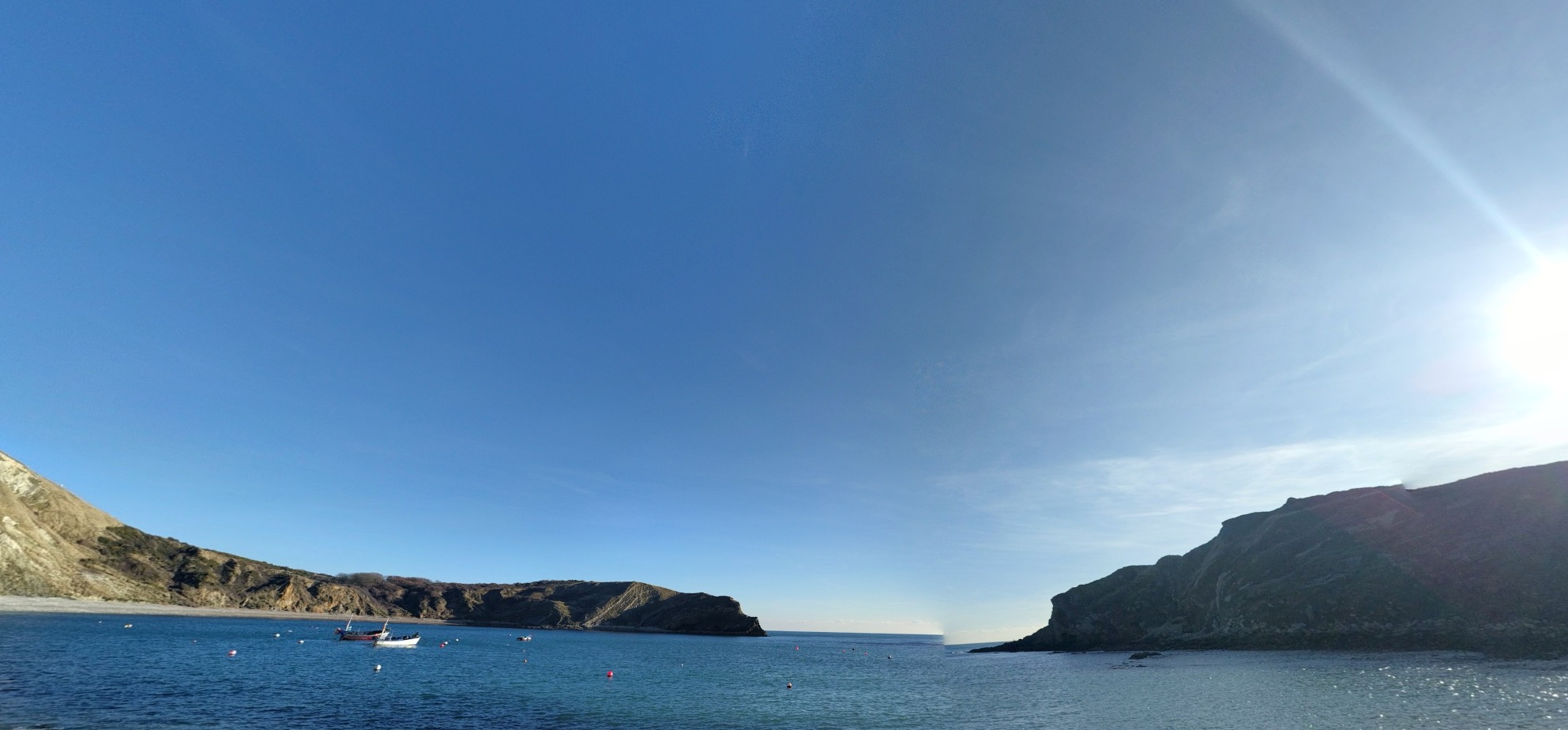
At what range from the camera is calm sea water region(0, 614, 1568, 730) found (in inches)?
1550

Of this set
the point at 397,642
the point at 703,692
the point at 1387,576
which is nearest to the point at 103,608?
the point at 397,642

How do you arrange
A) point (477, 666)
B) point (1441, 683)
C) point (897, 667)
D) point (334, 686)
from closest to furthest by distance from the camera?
point (1441, 683), point (334, 686), point (477, 666), point (897, 667)

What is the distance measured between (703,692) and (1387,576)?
4403 inches

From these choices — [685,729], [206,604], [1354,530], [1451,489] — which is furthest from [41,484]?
[1451,489]

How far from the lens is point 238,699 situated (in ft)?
147

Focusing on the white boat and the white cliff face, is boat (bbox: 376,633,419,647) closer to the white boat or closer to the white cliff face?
the white boat

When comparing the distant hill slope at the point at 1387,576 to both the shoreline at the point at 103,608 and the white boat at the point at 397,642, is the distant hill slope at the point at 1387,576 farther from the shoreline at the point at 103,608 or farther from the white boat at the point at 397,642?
the shoreline at the point at 103,608

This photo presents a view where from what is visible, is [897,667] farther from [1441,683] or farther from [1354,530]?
[1354,530]

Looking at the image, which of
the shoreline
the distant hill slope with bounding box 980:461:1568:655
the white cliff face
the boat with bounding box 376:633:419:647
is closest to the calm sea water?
the distant hill slope with bounding box 980:461:1568:655

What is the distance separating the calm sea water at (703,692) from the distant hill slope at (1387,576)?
442 inches

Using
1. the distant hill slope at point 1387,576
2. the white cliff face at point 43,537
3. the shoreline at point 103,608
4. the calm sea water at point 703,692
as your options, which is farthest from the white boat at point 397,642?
the distant hill slope at point 1387,576

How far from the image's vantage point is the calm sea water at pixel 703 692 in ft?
129

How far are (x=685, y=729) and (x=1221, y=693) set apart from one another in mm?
51312

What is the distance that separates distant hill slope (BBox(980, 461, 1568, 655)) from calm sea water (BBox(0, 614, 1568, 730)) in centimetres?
1124
